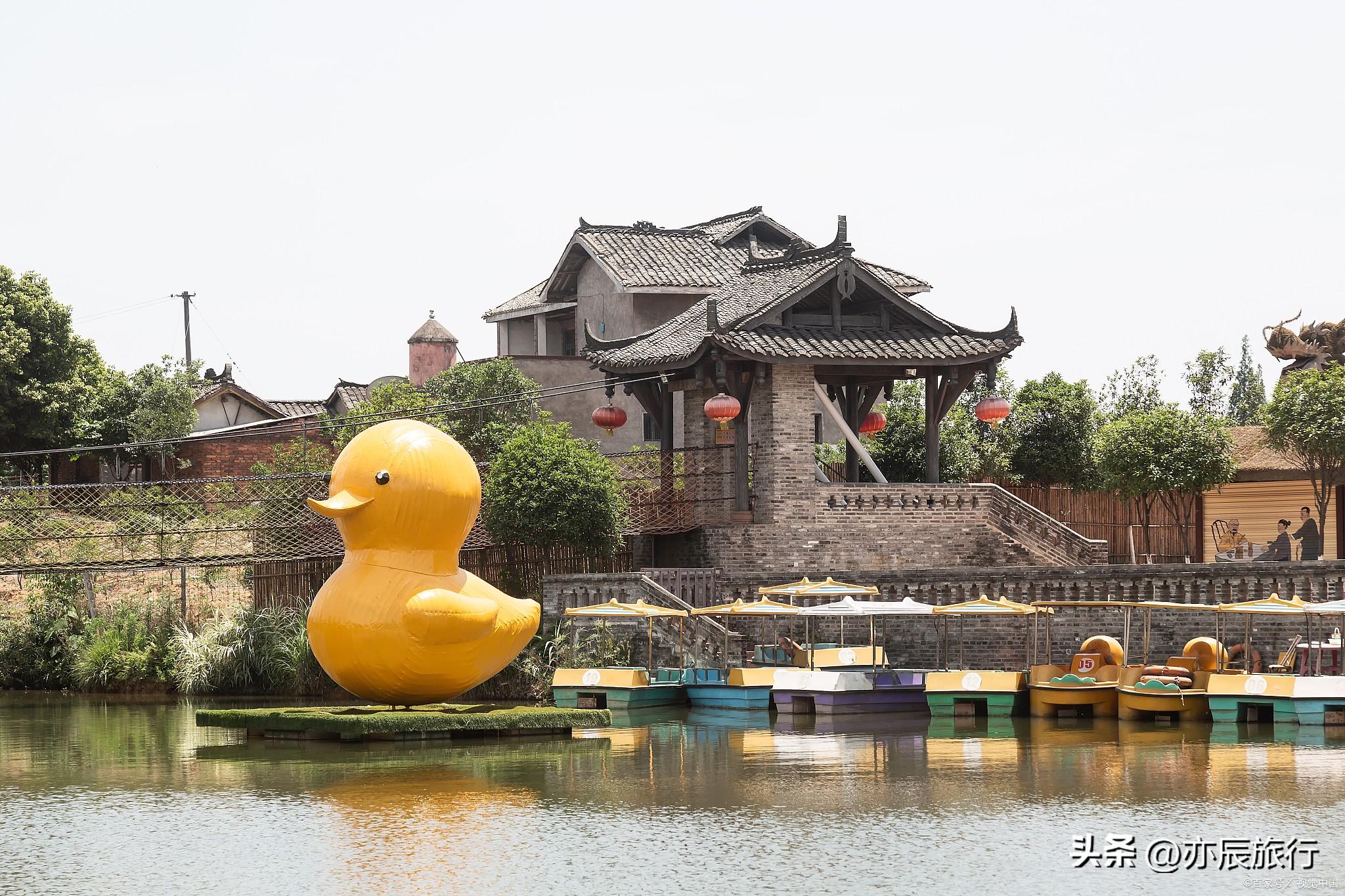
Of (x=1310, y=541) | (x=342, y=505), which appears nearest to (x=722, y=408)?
(x=342, y=505)

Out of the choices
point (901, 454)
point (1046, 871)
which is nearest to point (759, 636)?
point (901, 454)

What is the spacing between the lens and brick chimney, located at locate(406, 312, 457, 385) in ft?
177

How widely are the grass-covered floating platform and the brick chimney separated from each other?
3022 cm

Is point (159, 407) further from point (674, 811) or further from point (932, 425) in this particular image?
point (674, 811)

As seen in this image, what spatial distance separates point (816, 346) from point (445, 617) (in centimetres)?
1235

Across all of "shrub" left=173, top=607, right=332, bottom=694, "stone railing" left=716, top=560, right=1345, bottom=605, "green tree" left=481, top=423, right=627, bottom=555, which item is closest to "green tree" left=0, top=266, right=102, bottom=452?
"shrub" left=173, top=607, right=332, bottom=694

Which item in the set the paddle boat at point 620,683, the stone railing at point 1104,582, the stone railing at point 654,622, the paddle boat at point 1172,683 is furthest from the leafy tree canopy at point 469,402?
the paddle boat at point 1172,683

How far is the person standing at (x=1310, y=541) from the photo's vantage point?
1422 inches

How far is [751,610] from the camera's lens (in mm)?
28000

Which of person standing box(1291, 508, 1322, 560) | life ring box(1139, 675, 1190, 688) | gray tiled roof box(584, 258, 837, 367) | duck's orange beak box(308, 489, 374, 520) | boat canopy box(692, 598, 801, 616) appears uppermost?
gray tiled roof box(584, 258, 837, 367)

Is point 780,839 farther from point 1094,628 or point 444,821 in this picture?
point 1094,628

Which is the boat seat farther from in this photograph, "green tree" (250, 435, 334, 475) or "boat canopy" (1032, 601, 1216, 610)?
"green tree" (250, 435, 334, 475)

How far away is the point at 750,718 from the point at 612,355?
1045 centimetres

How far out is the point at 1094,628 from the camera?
28906mm
